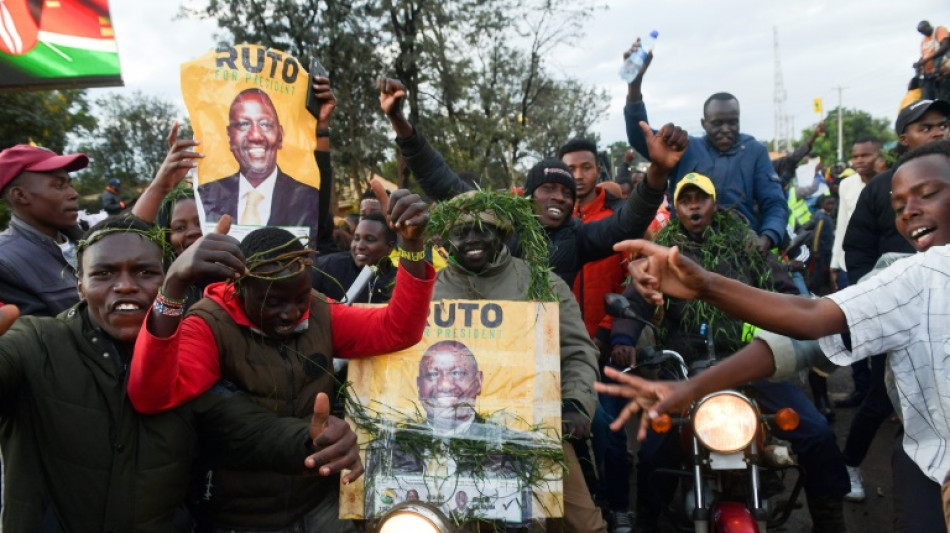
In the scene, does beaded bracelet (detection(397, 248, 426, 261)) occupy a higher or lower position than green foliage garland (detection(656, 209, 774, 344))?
lower

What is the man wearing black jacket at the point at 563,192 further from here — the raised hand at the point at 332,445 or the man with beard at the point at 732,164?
the raised hand at the point at 332,445

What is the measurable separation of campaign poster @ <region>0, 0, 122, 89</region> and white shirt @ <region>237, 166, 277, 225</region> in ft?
12.7

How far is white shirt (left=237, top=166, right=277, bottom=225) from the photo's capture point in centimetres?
350

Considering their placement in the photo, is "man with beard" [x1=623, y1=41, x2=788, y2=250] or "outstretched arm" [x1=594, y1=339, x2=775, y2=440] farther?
"man with beard" [x1=623, y1=41, x2=788, y2=250]

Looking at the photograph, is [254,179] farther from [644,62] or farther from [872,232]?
[872,232]

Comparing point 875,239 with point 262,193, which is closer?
point 262,193

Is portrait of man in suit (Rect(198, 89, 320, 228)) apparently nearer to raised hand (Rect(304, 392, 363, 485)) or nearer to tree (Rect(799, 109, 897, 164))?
raised hand (Rect(304, 392, 363, 485))

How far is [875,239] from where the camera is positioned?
16.3 ft

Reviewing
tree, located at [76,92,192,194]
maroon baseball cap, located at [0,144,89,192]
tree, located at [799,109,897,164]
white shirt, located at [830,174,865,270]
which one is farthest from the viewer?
tree, located at [799,109,897,164]

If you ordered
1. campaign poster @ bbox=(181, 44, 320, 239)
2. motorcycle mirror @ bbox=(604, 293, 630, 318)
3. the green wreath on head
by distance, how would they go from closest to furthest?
1. the green wreath on head
2. motorcycle mirror @ bbox=(604, 293, 630, 318)
3. campaign poster @ bbox=(181, 44, 320, 239)

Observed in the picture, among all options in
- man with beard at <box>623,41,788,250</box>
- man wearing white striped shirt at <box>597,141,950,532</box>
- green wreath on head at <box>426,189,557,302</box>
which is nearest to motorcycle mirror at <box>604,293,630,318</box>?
green wreath on head at <box>426,189,557,302</box>

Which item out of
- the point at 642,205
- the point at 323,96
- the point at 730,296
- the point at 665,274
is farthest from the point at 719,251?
the point at 323,96

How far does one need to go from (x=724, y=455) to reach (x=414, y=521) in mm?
1644

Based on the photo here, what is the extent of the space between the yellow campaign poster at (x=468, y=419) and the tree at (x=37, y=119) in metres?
9.33
